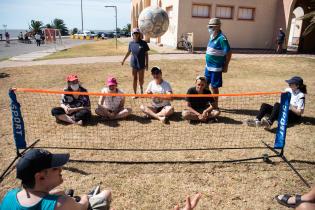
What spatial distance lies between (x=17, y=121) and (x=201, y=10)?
1906 cm

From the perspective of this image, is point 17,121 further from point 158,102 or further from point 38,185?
point 158,102

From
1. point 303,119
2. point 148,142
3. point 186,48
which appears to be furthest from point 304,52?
point 148,142

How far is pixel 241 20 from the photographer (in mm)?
22234

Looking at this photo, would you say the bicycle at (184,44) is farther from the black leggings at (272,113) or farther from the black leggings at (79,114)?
the black leggings at (79,114)

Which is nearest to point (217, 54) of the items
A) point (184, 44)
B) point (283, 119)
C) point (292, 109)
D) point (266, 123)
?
point (266, 123)

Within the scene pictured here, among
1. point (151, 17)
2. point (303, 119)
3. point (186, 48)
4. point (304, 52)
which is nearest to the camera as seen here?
point (303, 119)

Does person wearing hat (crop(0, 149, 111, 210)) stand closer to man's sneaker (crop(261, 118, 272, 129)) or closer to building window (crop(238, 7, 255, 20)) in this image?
man's sneaker (crop(261, 118, 272, 129))

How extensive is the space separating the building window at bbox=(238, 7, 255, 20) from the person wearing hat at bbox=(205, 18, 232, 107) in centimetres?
1685

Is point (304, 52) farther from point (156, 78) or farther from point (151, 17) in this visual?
point (156, 78)

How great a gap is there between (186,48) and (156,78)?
45.2ft

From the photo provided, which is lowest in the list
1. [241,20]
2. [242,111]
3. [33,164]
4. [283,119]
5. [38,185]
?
[242,111]

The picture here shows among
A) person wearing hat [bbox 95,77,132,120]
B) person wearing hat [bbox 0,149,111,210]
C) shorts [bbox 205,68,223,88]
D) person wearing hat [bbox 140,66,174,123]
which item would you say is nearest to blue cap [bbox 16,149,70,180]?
person wearing hat [bbox 0,149,111,210]

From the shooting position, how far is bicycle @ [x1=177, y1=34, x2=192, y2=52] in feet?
65.1

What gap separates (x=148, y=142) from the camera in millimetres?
5727
